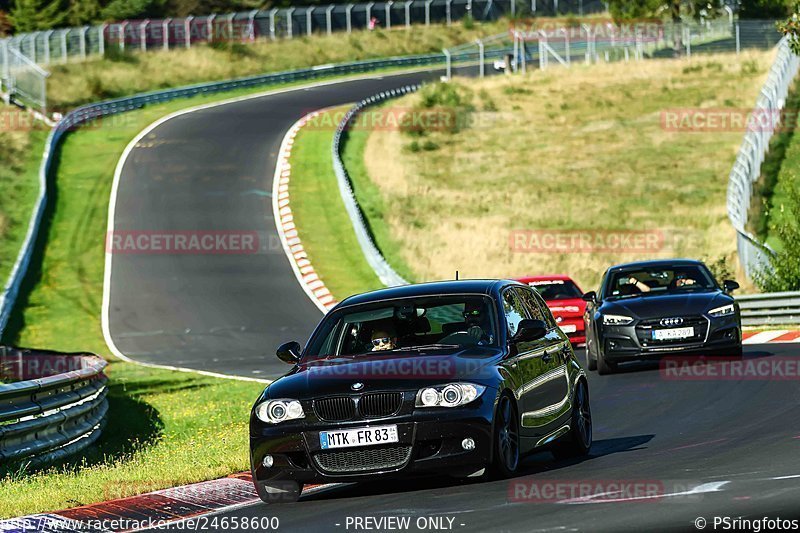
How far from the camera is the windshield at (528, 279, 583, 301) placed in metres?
24.2

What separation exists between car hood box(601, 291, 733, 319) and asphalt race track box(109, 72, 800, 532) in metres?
0.90

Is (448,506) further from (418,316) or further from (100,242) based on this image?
(100,242)

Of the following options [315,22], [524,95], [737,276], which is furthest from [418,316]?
[315,22]

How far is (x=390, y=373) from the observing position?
30.3 feet

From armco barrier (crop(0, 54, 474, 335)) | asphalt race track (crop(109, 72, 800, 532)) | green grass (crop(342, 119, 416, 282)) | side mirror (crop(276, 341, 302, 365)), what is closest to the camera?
asphalt race track (crop(109, 72, 800, 532))

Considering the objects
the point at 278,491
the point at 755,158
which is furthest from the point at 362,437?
the point at 755,158

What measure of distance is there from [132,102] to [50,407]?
4581 cm

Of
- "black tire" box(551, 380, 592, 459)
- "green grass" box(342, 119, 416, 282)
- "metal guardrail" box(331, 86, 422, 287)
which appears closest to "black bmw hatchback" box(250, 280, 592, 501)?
"black tire" box(551, 380, 592, 459)

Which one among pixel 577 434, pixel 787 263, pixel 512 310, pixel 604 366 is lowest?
pixel 787 263

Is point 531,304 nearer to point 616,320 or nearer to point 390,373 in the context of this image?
point 390,373

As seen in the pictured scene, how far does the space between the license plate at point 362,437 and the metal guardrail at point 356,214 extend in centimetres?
2120

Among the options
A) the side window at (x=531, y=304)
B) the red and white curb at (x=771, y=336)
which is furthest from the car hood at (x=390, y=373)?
the red and white curb at (x=771, y=336)

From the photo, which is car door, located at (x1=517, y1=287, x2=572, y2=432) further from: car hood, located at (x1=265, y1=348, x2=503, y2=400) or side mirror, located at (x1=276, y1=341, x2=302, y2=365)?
side mirror, located at (x1=276, y1=341, x2=302, y2=365)

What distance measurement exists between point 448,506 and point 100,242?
30786 mm
